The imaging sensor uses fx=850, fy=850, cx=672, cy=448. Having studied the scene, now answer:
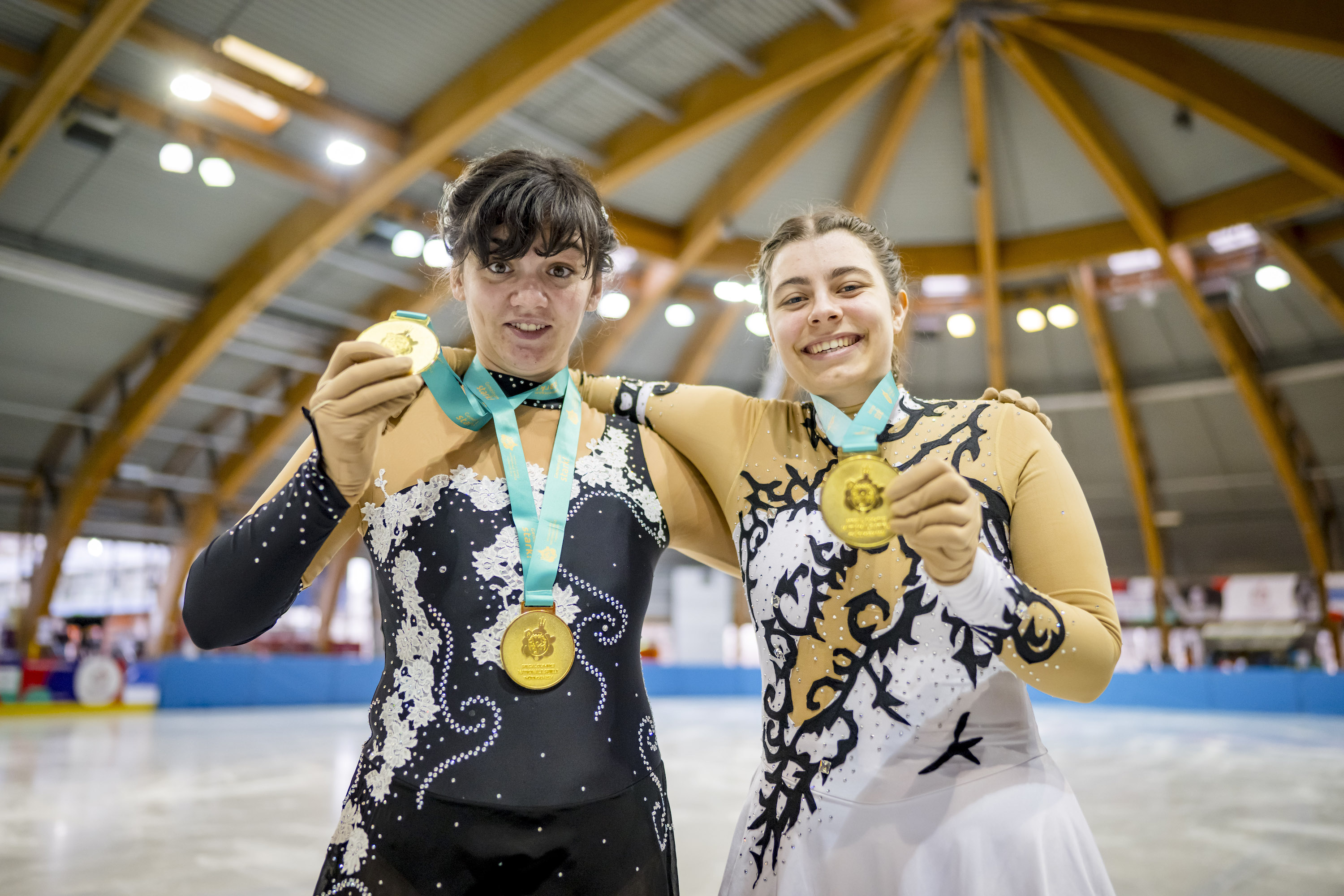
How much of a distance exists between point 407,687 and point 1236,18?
405 inches

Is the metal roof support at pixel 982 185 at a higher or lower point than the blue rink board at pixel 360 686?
higher

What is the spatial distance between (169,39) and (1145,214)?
12.7 metres

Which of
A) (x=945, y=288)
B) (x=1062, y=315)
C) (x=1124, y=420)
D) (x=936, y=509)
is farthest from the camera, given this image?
(x=1124, y=420)

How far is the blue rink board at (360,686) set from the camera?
15.1 m

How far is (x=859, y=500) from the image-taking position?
1.58m

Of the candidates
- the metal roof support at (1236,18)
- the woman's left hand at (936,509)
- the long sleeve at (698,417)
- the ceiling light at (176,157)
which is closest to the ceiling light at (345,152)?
the ceiling light at (176,157)

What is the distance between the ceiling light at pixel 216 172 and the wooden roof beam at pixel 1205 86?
946 cm

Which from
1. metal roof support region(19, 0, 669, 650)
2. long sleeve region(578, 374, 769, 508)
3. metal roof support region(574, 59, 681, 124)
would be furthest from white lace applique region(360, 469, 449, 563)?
metal roof support region(574, 59, 681, 124)

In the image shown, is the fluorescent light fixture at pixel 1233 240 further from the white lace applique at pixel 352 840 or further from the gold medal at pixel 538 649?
the white lace applique at pixel 352 840

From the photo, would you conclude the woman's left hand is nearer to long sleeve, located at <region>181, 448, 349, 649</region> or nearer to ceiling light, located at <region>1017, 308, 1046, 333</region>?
long sleeve, located at <region>181, 448, 349, 649</region>

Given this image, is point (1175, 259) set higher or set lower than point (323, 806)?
higher

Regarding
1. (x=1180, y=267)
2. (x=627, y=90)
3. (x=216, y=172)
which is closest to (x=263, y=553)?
(x=627, y=90)

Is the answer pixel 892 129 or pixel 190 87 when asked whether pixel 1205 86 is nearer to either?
pixel 892 129

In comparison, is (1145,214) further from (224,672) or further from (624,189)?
(224,672)
